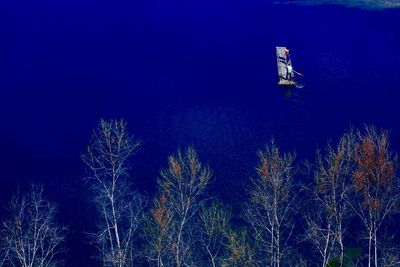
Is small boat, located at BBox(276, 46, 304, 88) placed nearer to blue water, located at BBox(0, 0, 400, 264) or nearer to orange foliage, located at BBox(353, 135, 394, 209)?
blue water, located at BBox(0, 0, 400, 264)

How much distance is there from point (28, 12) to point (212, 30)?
21650mm

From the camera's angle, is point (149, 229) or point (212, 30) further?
point (212, 30)

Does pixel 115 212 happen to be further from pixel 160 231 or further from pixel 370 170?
pixel 370 170

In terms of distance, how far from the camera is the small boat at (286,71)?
5006cm

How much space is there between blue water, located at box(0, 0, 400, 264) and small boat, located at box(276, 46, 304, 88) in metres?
0.91

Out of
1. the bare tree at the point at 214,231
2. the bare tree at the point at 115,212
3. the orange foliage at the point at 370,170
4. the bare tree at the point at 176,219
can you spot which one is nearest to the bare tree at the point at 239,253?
the bare tree at the point at 214,231

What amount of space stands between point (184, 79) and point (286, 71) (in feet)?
30.4

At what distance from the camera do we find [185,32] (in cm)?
6034

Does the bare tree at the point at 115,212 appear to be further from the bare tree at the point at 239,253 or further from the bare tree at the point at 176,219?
the bare tree at the point at 239,253

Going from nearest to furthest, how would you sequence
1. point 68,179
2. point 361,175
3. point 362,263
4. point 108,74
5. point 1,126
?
1. point 361,175
2. point 362,263
3. point 68,179
4. point 1,126
5. point 108,74

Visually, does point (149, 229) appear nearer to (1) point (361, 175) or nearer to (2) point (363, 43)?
(1) point (361, 175)

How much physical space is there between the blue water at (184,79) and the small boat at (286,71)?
0.91 metres

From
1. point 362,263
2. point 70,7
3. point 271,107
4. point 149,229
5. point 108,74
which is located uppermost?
point 70,7

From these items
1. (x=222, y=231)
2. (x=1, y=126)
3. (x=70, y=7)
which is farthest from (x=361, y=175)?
(x=70, y=7)
